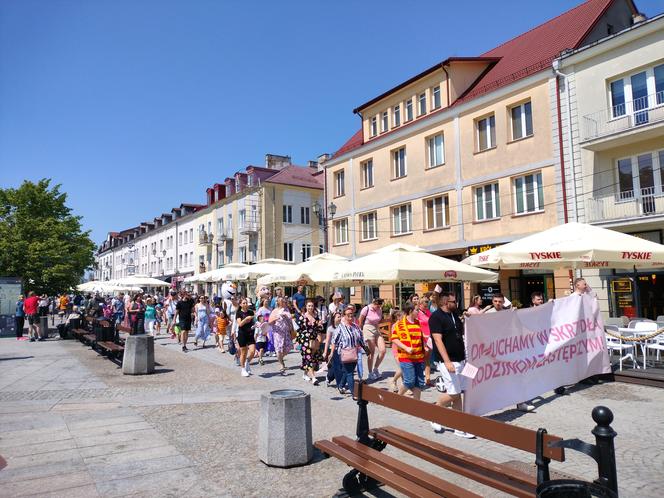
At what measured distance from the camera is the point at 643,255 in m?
9.65

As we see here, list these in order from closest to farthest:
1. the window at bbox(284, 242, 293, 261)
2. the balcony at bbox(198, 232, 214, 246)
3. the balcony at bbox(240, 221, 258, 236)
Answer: the balcony at bbox(240, 221, 258, 236)
the window at bbox(284, 242, 293, 261)
the balcony at bbox(198, 232, 214, 246)

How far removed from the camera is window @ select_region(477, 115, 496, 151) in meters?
21.5

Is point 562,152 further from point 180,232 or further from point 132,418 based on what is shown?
point 180,232

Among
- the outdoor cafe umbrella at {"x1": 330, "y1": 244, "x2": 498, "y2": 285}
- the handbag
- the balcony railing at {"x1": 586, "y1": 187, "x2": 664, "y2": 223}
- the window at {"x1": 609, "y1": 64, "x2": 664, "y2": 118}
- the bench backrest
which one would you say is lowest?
the handbag

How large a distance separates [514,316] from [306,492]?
4160mm

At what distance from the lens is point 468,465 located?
12.6 feet

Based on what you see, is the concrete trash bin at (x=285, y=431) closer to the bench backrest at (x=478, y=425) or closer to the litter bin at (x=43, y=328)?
the bench backrest at (x=478, y=425)

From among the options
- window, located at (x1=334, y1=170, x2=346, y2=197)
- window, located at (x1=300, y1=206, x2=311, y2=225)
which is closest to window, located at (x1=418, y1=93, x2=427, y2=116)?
window, located at (x1=334, y1=170, x2=346, y2=197)

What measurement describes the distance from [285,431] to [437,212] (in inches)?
792

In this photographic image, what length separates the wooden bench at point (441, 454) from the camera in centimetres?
297

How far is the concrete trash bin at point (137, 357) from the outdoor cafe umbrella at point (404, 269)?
5.28m

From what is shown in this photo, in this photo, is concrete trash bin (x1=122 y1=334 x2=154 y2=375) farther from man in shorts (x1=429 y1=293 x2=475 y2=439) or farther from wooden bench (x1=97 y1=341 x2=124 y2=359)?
man in shorts (x1=429 y1=293 x2=475 y2=439)

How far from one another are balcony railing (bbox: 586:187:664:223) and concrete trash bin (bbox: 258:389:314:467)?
15.4 metres

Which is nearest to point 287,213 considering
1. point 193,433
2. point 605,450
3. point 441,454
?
point 193,433
